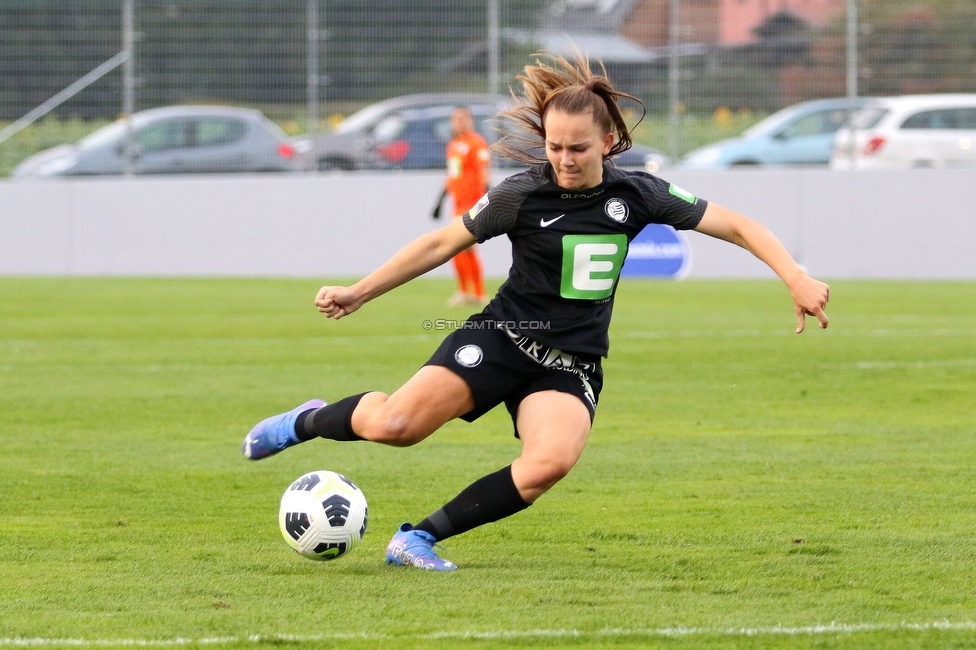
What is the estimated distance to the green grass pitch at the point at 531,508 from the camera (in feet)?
12.7

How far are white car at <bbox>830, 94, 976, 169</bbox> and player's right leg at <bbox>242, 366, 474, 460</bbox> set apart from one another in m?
16.1

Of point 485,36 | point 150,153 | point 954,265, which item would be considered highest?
point 485,36

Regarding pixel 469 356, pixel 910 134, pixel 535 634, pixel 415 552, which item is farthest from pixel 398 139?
pixel 535 634

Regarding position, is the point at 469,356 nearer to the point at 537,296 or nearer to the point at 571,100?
the point at 537,296

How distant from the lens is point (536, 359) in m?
4.70

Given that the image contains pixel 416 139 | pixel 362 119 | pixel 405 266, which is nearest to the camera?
pixel 405 266

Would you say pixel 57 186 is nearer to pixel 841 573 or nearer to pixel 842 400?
pixel 842 400

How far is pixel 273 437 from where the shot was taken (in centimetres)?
493

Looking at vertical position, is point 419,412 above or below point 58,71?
below

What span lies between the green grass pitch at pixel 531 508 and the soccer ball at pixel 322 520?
83 mm

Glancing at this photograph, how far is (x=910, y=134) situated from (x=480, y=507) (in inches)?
665

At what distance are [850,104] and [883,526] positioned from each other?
1564 centimetres

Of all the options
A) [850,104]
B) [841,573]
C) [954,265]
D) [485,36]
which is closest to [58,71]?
[485,36]

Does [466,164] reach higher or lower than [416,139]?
lower
